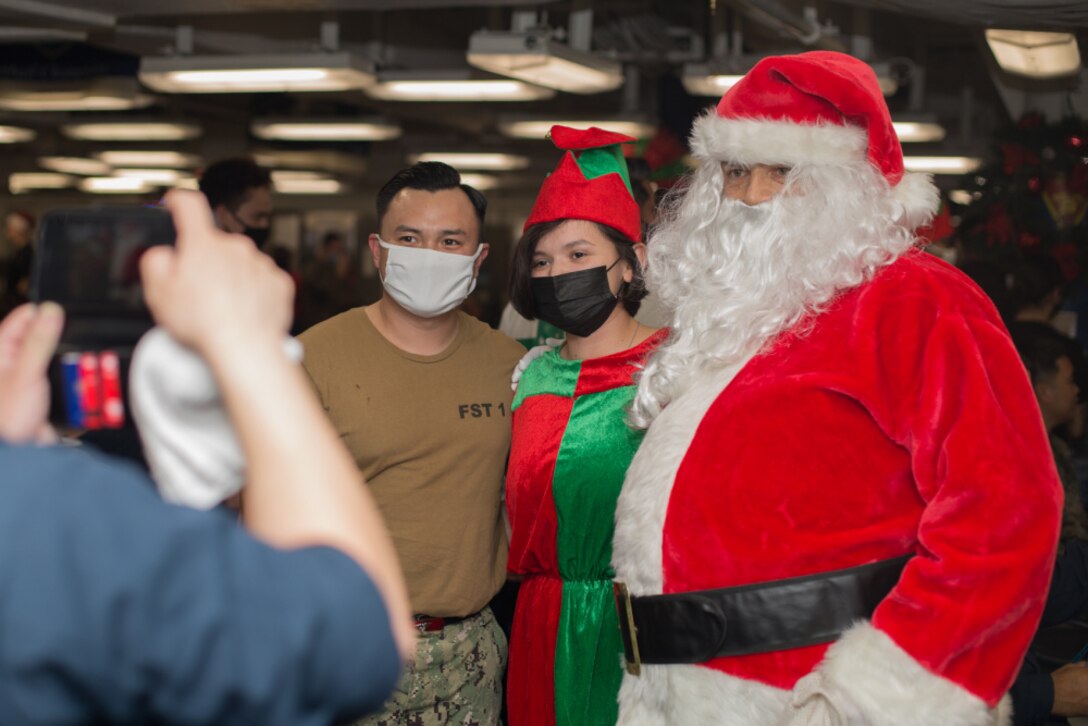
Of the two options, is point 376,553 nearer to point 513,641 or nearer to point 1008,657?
point 1008,657

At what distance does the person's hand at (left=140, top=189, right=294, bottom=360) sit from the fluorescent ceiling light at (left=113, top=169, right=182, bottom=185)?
13059 millimetres

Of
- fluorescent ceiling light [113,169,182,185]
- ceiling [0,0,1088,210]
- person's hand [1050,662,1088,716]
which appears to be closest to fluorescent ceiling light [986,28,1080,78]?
ceiling [0,0,1088,210]

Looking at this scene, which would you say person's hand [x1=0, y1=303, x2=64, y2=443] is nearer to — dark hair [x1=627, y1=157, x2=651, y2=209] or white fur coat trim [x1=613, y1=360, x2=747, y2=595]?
white fur coat trim [x1=613, y1=360, x2=747, y2=595]

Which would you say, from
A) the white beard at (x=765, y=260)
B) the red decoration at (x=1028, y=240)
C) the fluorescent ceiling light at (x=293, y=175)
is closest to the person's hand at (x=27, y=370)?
the white beard at (x=765, y=260)

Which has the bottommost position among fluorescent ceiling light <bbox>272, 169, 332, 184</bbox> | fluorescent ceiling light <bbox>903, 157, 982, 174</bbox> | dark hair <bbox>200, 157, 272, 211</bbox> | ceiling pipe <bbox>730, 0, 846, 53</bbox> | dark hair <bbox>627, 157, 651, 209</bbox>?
fluorescent ceiling light <bbox>272, 169, 332, 184</bbox>

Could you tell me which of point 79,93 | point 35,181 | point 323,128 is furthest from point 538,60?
point 35,181

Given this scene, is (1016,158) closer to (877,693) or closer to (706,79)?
(706,79)

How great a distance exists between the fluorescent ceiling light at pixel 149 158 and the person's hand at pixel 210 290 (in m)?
11.8

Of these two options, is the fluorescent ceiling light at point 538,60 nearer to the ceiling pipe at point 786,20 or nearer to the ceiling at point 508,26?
the ceiling at point 508,26

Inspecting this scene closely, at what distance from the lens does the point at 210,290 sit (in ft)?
2.91

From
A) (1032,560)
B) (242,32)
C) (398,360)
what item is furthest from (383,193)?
(242,32)

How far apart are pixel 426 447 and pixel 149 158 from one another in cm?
1057

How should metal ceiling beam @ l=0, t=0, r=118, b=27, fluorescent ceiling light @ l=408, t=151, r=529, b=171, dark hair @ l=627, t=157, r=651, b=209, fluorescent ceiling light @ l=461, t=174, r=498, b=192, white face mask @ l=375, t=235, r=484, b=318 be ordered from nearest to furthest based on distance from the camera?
1. white face mask @ l=375, t=235, r=484, b=318
2. dark hair @ l=627, t=157, r=651, b=209
3. metal ceiling beam @ l=0, t=0, r=118, b=27
4. fluorescent ceiling light @ l=408, t=151, r=529, b=171
5. fluorescent ceiling light @ l=461, t=174, r=498, b=192

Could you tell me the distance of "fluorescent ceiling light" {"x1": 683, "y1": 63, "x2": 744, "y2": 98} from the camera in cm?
623
